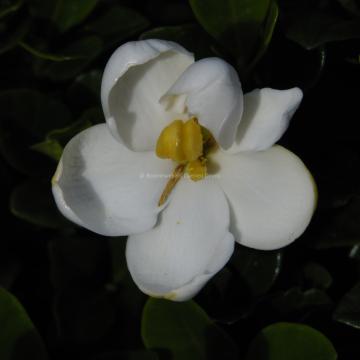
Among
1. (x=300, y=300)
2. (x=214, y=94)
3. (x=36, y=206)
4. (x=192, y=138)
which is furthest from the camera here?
(x=36, y=206)

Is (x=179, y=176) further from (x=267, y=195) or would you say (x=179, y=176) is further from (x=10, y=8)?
(x=10, y=8)

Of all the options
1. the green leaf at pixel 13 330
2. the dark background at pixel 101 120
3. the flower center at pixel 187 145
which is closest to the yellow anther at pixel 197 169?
the flower center at pixel 187 145

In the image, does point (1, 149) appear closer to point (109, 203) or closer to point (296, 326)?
point (109, 203)

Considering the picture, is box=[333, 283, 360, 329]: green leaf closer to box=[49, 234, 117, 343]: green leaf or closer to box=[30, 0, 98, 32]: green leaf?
box=[49, 234, 117, 343]: green leaf

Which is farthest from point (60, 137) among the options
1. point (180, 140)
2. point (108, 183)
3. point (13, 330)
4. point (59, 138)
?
point (13, 330)

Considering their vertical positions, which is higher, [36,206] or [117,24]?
[117,24]

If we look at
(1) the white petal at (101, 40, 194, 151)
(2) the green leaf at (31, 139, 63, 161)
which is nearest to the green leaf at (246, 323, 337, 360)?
(1) the white petal at (101, 40, 194, 151)

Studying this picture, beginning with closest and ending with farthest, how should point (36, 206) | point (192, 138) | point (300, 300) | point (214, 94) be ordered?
1. point (214, 94)
2. point (192, 138)
3. point (300, 300)
4. point (36, 206)

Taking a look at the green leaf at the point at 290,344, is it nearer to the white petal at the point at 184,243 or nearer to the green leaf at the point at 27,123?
the white petal at the point at 184,243
